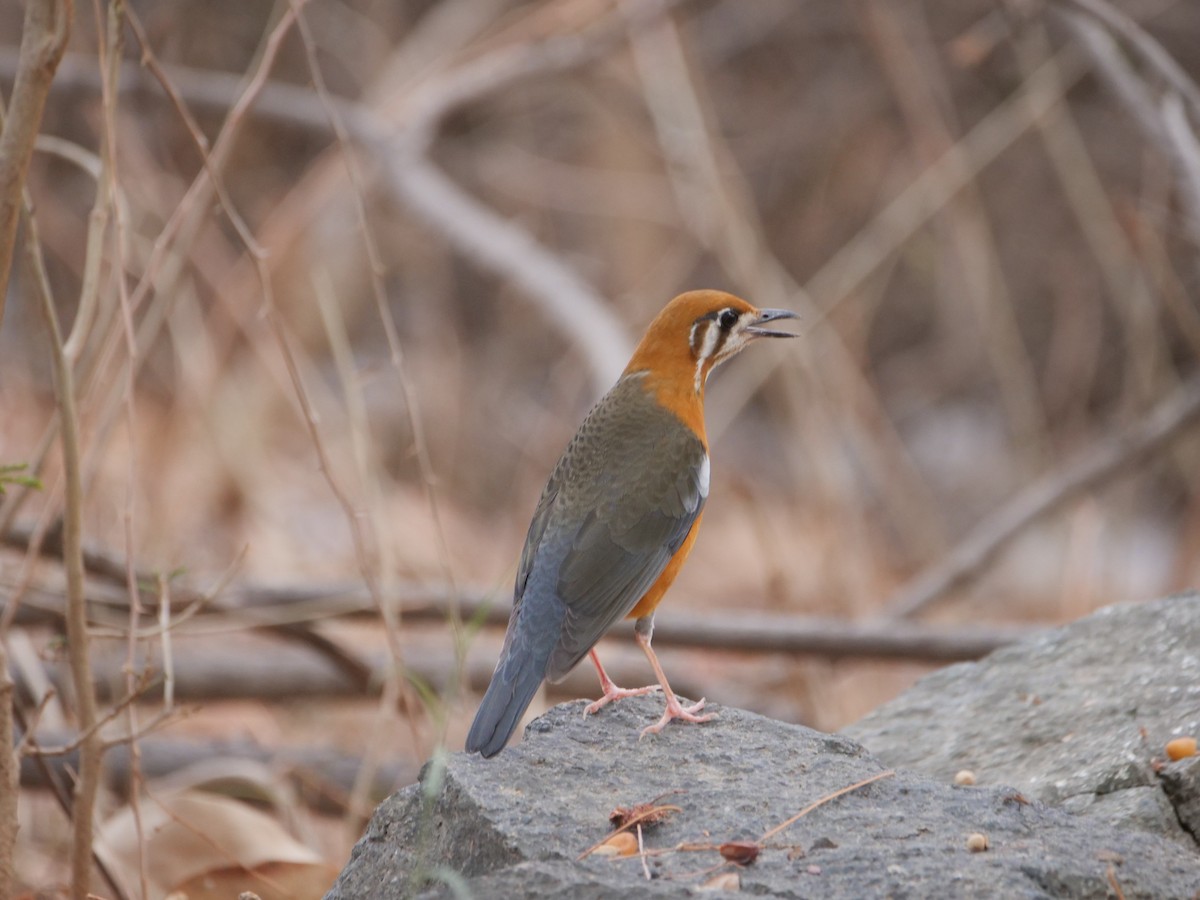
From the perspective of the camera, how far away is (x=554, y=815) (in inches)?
121

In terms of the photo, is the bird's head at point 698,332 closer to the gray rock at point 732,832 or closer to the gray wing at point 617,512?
the gray wing at point 617,512

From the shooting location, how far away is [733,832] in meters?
3.05

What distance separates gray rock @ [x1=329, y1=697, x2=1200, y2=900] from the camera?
2.75 meters

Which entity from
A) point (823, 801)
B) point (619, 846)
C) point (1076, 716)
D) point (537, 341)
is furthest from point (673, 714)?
point (537, 341)

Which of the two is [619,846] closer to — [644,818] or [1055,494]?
[644,818]

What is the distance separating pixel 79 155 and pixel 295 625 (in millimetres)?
2266

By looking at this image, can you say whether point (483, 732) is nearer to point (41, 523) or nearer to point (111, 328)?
point (41, 523)

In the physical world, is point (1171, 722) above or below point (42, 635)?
below

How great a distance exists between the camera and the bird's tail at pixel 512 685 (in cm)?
338

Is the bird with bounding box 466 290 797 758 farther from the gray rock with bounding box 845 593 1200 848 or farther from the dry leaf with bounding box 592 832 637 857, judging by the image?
the gray rock with bounding box 845 593 1200 848

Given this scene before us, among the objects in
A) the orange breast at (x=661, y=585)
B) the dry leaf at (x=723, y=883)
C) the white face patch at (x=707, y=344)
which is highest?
the white face patch at (x=707, y=344)

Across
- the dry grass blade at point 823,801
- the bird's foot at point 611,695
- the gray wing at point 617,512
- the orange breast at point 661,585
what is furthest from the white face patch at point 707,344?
the dry grass blade at point 823,801

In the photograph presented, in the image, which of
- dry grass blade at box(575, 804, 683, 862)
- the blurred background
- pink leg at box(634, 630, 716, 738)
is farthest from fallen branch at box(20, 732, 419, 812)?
dry grass blade at box(575, 804, 683, 862)

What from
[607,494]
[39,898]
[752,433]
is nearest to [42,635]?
[39,898]
